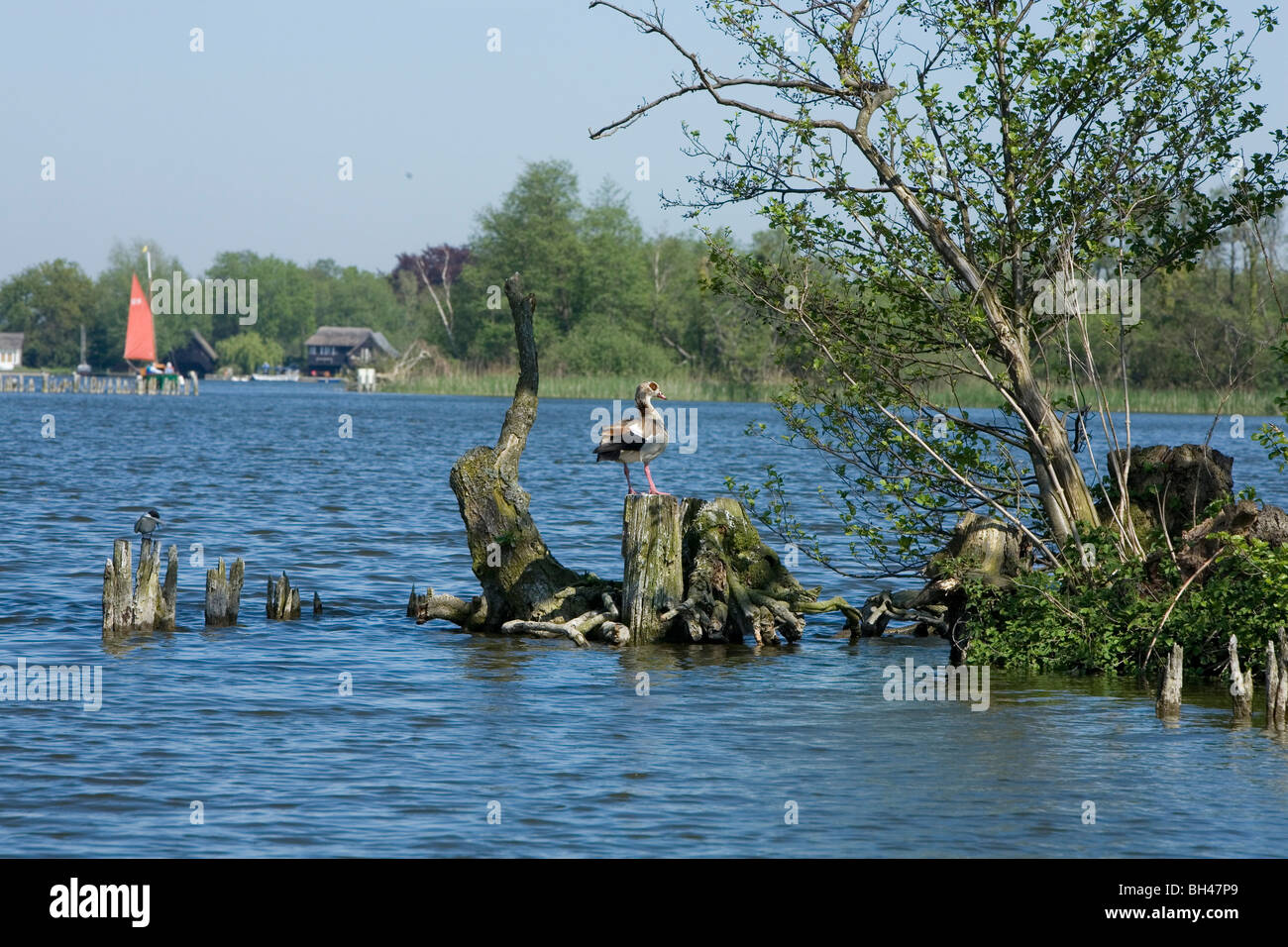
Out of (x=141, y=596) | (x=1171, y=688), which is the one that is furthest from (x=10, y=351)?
(x=1171, y=688)

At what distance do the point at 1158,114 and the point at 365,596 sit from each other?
40.2 feet

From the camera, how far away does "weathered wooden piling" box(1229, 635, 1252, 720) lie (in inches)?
496

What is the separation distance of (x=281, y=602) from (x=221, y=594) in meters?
1.22

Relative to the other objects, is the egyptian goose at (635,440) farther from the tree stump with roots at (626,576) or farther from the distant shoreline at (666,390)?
the distant shoreline at (666,390)

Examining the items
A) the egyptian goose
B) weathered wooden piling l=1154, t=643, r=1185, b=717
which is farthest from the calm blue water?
the egyptian goose

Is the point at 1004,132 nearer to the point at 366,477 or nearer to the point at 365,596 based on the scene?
the point at 365,596

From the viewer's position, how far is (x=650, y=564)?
16.9 metres

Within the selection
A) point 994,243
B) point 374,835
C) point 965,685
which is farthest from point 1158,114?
point 374,835

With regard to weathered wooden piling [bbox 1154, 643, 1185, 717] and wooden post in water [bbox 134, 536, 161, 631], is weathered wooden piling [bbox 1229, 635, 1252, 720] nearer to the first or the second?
weathered wooden piling [bbox 1154, 643, 1185, 717]

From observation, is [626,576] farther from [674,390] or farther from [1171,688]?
[674,390]

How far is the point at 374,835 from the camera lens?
9.69 m

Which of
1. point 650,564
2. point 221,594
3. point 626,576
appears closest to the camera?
point 650,564

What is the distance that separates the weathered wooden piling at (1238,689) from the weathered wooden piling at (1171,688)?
42 cm
